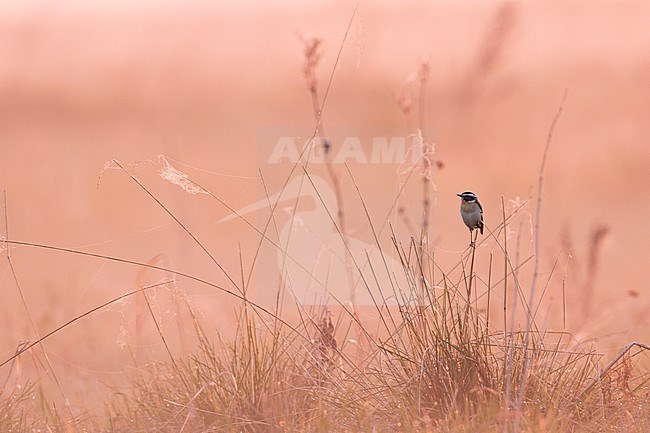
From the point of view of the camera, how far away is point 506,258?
2291 mm

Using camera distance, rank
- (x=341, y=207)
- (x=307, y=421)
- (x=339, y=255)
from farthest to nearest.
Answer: (x=339, y=255), (x=341, y=207), (x=307, y=421)

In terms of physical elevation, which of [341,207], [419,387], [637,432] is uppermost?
[341,207]

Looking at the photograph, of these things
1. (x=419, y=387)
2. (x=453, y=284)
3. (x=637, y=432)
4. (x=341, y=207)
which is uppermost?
(x=341, y=207)

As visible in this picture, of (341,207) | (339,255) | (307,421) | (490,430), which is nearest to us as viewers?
(490,430)

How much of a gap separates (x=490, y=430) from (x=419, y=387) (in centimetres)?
19

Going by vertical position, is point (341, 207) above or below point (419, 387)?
above

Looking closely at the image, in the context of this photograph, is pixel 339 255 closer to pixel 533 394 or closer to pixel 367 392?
pixel 367 392

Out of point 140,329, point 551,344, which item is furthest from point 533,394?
point 140,329

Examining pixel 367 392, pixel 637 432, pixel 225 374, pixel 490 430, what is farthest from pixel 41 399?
pixel 637 432

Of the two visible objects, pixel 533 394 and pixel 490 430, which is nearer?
pixel 490 430

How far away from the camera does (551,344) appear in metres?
2.44

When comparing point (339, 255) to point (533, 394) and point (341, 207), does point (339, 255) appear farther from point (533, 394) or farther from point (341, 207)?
point (533, 394)

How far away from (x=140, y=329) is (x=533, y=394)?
1.13m

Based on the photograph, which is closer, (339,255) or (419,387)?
(419,387)
